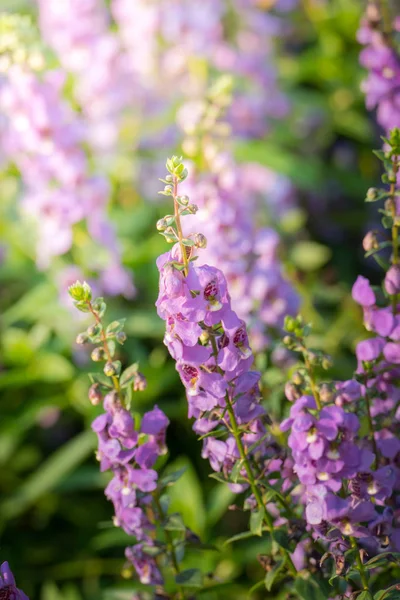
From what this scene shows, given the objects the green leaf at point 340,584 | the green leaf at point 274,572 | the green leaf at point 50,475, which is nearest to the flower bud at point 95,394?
the green leaf at point 274,572

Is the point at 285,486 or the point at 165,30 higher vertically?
the point at 165,30

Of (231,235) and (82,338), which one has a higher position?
(231,235)

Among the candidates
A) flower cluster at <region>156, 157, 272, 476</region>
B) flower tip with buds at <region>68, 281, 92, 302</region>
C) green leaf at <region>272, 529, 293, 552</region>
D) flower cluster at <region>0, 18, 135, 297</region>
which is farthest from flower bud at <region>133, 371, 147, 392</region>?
flower cluster at <region>0, 18, 135, 297</region>

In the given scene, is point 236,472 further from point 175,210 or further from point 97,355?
point 175,210

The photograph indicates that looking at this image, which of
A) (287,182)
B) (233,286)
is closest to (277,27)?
(287,182)

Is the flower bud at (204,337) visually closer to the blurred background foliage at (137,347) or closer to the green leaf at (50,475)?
the blurred background foliage at (137,347)

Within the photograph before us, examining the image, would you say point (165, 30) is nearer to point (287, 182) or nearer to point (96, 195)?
point (287, 182)

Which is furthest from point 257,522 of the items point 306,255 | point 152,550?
point 306,255
